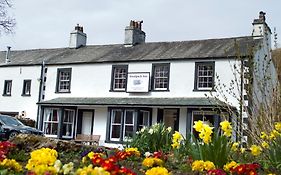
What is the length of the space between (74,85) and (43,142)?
18439 millimetres

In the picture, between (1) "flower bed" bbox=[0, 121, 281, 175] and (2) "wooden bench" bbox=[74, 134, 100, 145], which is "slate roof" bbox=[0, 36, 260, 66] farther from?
(1) "flower bed" bbox=[0, 121, 281, 175]

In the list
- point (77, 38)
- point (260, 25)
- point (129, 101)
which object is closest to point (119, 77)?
point (129, 101)

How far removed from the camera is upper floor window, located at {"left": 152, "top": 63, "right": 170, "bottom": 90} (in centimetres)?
2491

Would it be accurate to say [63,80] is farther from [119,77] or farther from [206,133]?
[206,133]

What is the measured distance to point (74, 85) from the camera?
28016 millimetres

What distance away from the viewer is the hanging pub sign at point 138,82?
2519cm

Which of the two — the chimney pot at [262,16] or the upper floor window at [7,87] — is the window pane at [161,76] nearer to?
the chimney pot at [262,16]

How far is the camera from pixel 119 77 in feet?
Result: 86.9

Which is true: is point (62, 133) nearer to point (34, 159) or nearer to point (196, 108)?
point (196, 108)

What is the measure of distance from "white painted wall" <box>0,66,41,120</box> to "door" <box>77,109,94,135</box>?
3382 mm

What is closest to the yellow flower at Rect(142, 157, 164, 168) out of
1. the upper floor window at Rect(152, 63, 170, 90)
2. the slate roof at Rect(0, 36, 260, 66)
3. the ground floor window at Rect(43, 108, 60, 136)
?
the slate roof at Rect(0, 36, 260, 66)

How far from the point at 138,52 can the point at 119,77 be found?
6.90 feet

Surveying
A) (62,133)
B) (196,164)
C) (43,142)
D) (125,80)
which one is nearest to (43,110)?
(62,133)

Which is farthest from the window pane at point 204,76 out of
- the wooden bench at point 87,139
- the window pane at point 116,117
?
the wooden bench at point 87,139
